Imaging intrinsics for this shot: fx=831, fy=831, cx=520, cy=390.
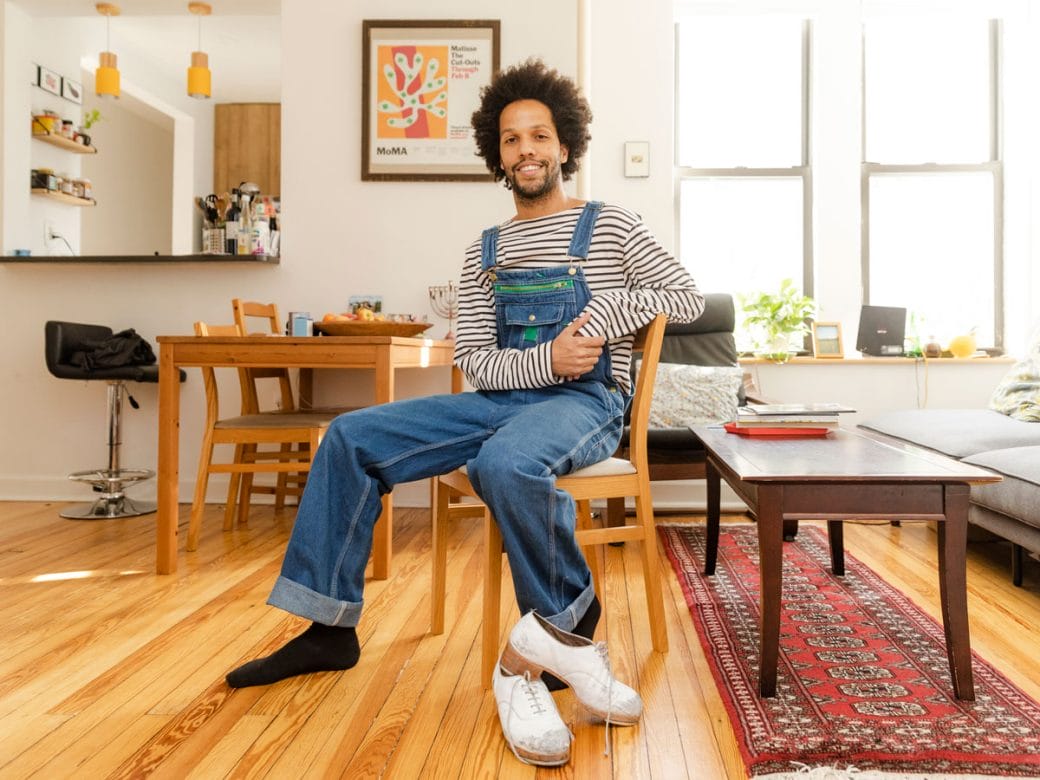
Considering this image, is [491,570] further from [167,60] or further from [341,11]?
[167,60]

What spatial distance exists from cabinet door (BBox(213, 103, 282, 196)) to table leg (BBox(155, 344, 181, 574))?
12.6 ft

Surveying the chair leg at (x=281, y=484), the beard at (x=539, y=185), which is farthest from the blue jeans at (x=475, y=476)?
the chair leg at (x=281, y=484)

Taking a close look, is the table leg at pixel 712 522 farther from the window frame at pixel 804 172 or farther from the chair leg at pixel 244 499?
the window frame at pixel 804 172

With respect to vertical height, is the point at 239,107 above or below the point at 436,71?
above

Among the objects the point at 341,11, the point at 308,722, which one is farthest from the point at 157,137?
the point at 308,722

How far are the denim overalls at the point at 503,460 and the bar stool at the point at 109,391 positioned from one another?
5.98 ft

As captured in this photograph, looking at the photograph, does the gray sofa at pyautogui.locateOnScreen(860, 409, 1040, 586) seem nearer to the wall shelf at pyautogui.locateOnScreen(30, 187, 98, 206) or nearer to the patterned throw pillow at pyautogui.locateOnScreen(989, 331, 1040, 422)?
the patterned throw pillow at pyautogui.locateOnScreen(989, 331, 1040, 422)

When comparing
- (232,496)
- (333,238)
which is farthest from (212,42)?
(232,496)

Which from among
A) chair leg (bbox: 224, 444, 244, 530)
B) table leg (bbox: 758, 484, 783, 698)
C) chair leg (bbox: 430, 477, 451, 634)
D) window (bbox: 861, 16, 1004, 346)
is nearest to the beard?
chair leg (bbox: 430, 477, 451, 634)

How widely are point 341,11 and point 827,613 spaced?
→ 286 centimetres

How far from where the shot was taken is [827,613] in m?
1.97

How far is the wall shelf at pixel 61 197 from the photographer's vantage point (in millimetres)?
3658

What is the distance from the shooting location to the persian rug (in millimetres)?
1208

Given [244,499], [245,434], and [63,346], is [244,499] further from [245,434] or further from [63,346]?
[63,346]
